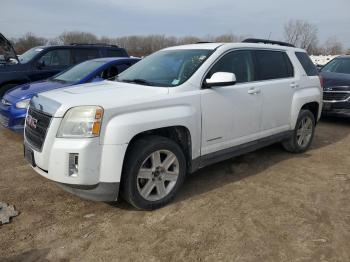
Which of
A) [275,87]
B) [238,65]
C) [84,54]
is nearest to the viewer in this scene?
[238,65]

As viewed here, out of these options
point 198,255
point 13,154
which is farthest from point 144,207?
point 13,154

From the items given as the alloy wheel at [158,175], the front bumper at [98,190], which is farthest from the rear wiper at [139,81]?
the front bumper at [98,190]

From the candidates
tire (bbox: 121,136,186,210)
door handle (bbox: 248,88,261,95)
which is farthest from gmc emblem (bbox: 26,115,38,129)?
door handle (bbox: 248,88,261,95)

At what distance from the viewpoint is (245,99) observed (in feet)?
14.7

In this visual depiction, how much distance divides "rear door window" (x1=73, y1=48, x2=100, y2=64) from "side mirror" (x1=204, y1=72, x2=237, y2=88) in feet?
19.9

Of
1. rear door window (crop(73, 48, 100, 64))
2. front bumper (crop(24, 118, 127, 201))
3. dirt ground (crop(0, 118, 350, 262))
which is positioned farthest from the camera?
rear door window (crop(73, 48, 100, 64))

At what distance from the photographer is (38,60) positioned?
8.39m

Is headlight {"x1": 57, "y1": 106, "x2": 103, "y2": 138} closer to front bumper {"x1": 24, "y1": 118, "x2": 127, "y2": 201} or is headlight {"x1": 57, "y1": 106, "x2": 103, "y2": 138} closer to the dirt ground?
front bumper {"x1": 24, "y1": 118, "x2": 127, "y2": 201}

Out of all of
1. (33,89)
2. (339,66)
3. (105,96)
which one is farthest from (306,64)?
(33,89)

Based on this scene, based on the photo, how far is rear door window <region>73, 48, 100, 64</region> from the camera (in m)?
9.13

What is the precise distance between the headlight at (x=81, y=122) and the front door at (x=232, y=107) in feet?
4.23

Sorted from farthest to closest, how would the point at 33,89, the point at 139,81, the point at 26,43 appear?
the point at 26,43 → the point at 33,89 → the point at 139,81

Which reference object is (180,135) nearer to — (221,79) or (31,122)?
(221,79)

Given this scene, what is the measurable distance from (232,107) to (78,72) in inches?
154
